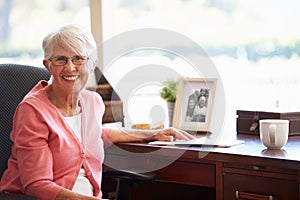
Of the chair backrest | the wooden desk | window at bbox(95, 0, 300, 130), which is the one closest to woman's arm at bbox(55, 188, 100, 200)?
the chair backrest

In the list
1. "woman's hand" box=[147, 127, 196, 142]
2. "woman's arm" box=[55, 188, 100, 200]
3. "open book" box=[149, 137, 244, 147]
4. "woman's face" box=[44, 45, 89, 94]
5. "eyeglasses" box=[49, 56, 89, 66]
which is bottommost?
"woman's arm" box=[55, 188, 100, 200]

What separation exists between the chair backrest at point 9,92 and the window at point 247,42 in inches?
33.5

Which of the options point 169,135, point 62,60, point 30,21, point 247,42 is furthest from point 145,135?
point 30,21

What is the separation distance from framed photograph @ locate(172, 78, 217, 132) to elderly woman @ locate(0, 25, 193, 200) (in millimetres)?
434

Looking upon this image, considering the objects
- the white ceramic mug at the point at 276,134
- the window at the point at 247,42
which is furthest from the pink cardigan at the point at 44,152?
the window at the point at 247,42

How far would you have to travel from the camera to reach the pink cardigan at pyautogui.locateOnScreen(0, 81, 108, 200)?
186 centimetres

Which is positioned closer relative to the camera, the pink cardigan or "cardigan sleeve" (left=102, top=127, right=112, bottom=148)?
the pink cardigan

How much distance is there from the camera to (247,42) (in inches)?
103

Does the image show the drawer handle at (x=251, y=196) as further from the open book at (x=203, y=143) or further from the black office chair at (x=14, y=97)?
the black office chair at (x=14, y=97)

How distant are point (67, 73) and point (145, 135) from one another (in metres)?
0.45

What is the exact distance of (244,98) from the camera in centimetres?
265

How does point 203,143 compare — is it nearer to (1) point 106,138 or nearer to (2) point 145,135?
(2) point 145,135

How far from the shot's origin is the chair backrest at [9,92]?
203cm

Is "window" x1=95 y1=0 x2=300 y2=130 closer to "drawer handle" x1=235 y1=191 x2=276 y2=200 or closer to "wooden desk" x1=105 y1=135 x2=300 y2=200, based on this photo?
"wooden desk" x1=105 y1=135 x2=300 y2=200
